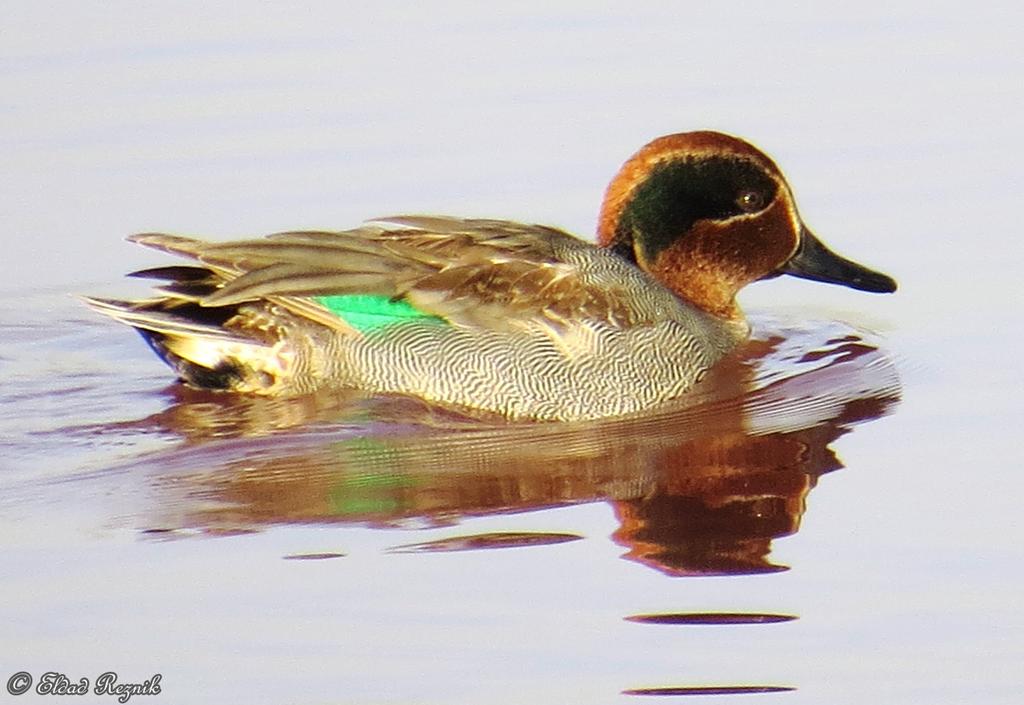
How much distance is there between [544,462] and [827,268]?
85.4 inches

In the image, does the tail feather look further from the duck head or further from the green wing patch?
the duck head

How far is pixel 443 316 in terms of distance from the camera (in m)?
8.75

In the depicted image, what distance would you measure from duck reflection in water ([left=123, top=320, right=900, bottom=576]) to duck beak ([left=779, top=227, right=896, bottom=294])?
1.19ft

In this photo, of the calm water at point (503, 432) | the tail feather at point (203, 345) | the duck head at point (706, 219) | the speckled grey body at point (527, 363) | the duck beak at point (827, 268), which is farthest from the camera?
the duck beak at point (827, 268)

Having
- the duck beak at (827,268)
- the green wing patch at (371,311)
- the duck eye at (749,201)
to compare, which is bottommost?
the green wing patch at (371,311)

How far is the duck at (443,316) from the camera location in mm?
8742

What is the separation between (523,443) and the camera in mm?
8438

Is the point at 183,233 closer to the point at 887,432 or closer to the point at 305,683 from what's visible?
the point at 887,432

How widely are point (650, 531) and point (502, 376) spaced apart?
5.10ft

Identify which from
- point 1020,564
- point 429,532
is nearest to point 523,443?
point 429,532

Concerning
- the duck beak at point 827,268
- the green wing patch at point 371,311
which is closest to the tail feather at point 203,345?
the green wing patch at point 371,311

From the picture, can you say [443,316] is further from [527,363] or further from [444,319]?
[527,363]

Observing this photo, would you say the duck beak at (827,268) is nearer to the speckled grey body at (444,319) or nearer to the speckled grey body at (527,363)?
the speckled grey body at (444,319)

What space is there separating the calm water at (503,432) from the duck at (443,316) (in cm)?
14
